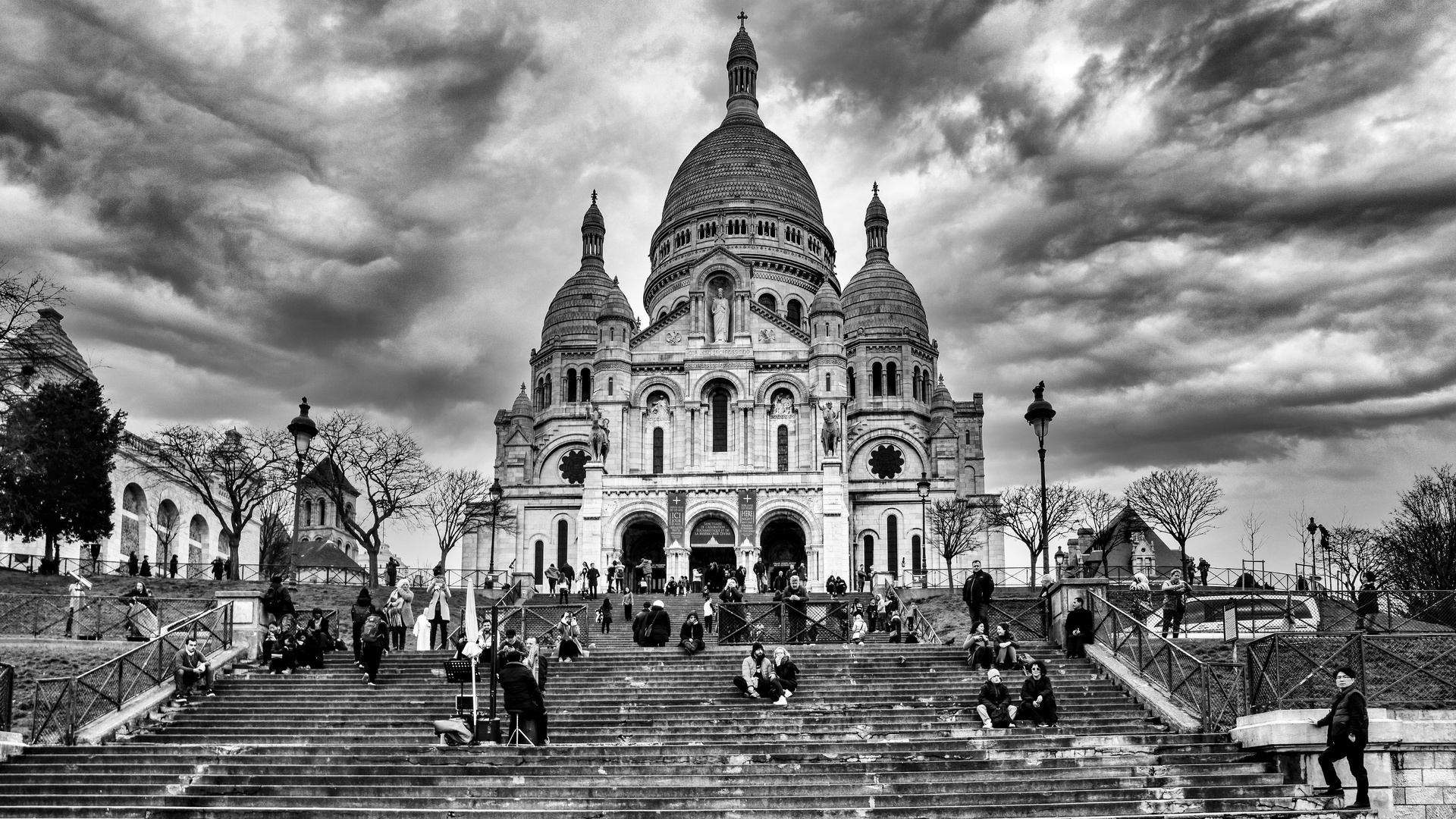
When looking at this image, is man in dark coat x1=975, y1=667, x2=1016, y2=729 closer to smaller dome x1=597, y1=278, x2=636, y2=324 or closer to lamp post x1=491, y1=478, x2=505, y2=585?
lamp post x1=491, y1=478, x2=505, y2=585

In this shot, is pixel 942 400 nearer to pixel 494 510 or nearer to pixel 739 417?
pixel 739 417

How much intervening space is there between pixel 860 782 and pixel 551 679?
24.7 ft

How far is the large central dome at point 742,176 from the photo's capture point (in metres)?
79.7

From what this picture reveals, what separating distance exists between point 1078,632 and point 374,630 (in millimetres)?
12216

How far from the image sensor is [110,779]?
17.5m

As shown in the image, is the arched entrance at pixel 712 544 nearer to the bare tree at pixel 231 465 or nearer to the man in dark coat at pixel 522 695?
the bare tree at pixel 231 465

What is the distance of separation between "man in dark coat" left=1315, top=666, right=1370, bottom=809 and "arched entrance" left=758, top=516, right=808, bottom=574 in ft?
137

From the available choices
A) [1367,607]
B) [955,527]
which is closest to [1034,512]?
[955,527]

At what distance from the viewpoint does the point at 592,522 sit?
184 feet

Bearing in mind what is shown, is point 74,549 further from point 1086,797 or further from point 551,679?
point 1086,797

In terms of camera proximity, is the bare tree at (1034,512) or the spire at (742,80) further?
the spire at (742,80)

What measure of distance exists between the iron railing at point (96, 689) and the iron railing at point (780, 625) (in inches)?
396

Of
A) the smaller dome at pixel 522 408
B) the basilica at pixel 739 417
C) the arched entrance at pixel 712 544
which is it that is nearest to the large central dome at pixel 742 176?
the basilica at pixel 739 417

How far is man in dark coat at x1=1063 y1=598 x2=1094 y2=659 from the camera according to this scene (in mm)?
23000
